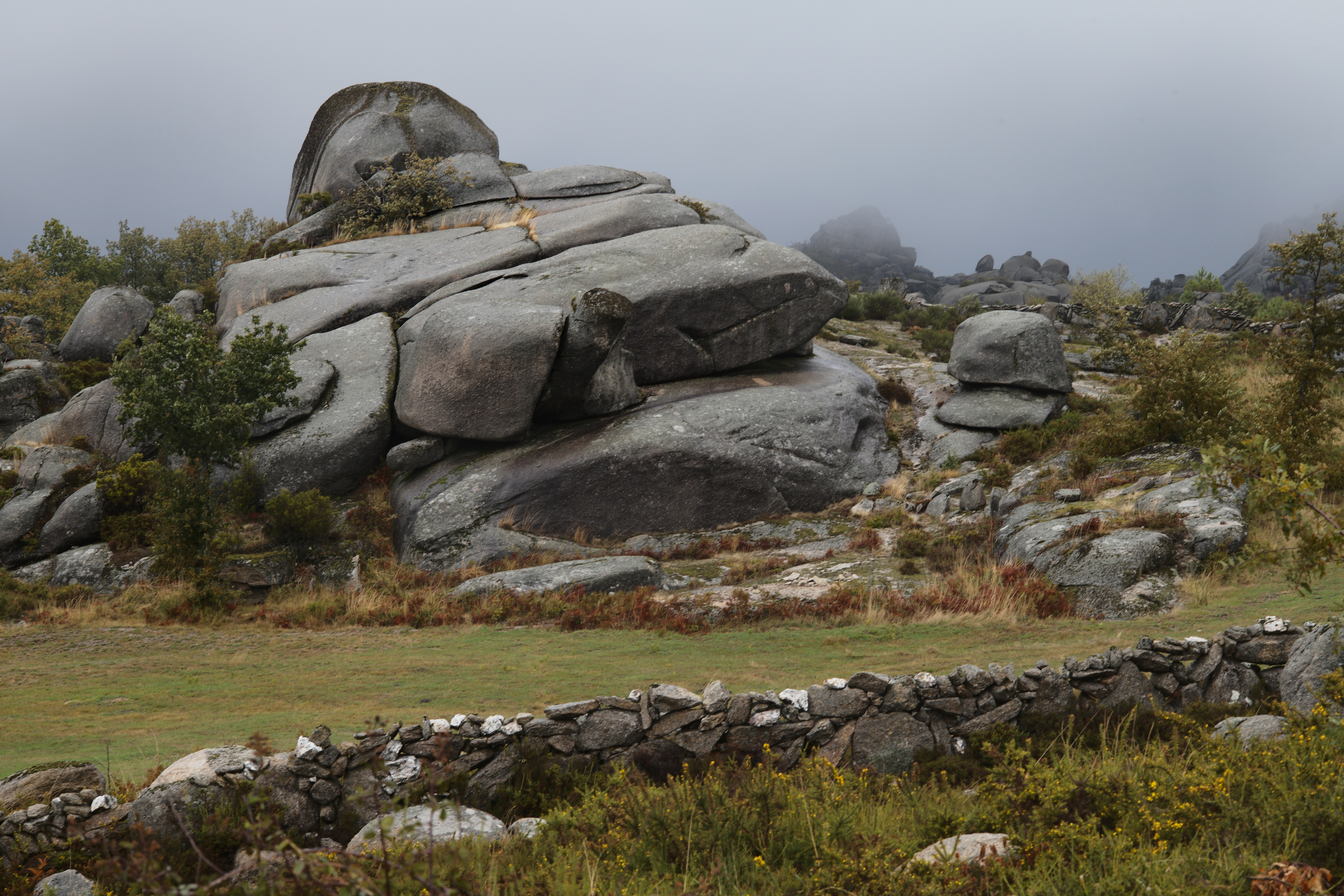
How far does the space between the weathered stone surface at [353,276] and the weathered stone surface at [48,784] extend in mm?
23163

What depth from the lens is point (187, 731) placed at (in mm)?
11211

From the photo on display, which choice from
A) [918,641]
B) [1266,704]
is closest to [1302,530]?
[1266,704]

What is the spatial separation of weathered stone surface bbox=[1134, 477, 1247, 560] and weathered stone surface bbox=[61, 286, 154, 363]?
41452 mm

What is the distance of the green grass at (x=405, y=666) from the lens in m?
11.4

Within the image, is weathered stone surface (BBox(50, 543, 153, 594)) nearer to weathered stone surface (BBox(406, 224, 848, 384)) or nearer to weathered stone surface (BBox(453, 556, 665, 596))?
weathered stone surface (BBox(453, 556, 665, 596))

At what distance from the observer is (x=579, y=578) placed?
63.6 feet

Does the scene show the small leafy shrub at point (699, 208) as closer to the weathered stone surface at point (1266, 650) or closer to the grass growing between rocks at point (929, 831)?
the weathered stone surface at point (1266, 650)

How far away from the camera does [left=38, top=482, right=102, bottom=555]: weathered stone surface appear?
23.0m

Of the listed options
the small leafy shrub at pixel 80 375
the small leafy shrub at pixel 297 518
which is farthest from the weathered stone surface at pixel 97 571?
the small leafy shrub at pixel 80 375

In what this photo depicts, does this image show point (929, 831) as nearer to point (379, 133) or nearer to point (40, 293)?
point (379, 133)

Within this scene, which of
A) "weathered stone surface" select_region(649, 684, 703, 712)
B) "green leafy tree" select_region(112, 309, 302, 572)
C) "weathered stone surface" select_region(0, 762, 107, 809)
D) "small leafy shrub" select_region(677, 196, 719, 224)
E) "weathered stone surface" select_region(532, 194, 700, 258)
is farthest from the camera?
"small leafy shrub" select_region(677, 196, 719, 224)

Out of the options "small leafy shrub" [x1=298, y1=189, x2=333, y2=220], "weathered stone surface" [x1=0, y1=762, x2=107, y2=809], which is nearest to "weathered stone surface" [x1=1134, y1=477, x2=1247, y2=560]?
"weathered stone surface" [x1=0, y1=762, x2=107, y2=809]

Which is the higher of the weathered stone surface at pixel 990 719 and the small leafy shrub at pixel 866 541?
the weathered stone surface at pixel 990 719

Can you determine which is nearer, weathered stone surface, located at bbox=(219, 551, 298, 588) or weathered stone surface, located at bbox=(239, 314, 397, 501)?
weathered stone surface, located at bbox=(219, 551, 298, 588)
